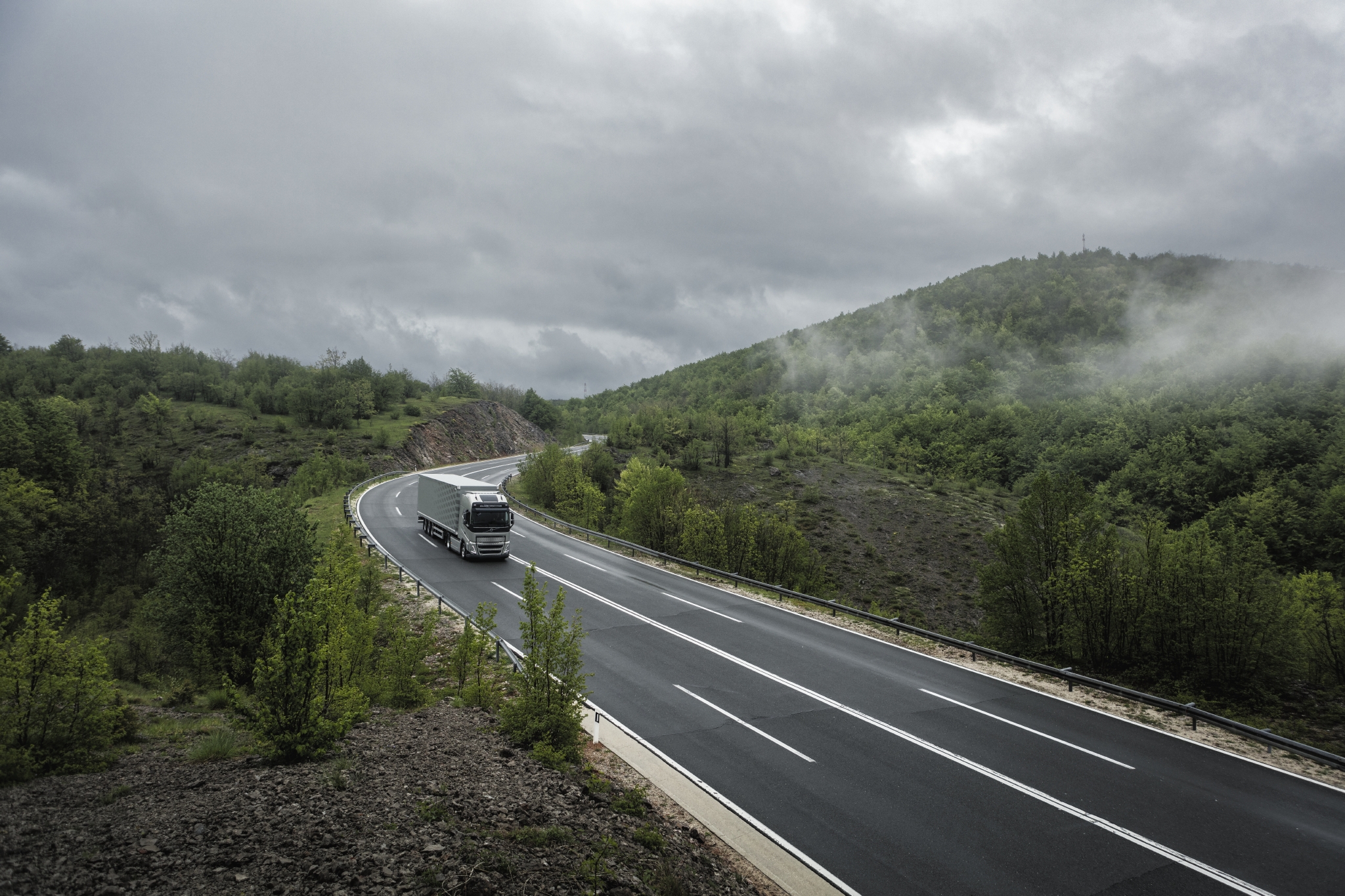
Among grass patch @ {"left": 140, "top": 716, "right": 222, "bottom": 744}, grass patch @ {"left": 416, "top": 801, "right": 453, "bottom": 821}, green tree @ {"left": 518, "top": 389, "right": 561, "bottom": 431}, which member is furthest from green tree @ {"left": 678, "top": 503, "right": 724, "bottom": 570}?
green tree @ {"left": 518, "top": 389, "right": 561, "bottom": 431}

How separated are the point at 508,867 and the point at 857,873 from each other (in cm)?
486

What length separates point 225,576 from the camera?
17406 mm

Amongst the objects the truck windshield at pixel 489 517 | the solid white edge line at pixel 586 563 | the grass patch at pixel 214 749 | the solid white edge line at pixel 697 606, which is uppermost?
the truck windshield at pixel 489 517

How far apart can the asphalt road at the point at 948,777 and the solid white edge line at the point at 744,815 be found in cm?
11

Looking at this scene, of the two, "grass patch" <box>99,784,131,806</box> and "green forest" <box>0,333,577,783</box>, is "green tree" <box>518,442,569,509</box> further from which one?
"grass patch" <box>99,784,131,806</box>

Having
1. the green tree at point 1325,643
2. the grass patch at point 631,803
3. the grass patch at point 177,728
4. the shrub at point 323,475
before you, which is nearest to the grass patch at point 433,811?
the grass patch at point 631,803

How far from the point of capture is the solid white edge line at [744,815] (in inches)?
316

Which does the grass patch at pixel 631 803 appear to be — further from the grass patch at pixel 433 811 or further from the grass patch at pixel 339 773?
the grass patch at pixel 339 773

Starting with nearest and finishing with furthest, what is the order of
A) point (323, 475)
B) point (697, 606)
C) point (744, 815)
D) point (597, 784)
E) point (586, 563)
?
point (744, 815), point (597, 784), point (697, 606), point (586, 563), point (323, 475)

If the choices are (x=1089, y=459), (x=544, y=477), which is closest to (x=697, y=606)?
(x=544, y=477)

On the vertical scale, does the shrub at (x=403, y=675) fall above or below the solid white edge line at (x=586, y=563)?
above

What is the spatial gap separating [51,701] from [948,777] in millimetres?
14403

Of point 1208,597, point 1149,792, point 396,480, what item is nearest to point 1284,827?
point 1149,792

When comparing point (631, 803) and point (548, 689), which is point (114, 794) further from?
point (631, 803)
